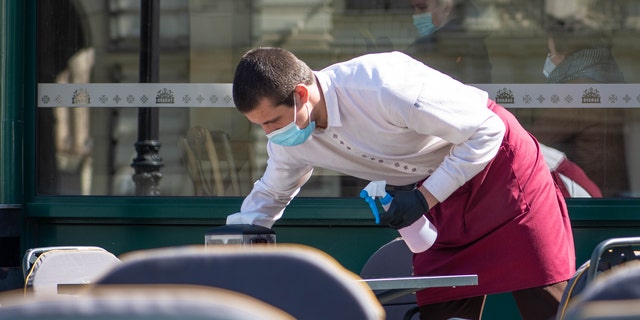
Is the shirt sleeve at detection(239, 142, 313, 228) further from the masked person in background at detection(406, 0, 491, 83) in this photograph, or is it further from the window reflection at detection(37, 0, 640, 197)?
the masked person in background at detection(406, 0, 491, 83)

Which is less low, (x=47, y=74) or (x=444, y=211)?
(x=47, y=74)

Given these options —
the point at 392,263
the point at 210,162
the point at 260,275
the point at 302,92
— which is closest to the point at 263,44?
the point at 210,162

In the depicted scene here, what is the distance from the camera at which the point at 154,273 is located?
2.30 metres

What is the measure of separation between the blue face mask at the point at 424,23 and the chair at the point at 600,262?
111 inches

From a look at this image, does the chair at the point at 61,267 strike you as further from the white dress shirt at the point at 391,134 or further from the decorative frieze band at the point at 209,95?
the decorative frieze band at the point at 209,95

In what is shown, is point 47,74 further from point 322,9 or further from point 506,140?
point 506,140

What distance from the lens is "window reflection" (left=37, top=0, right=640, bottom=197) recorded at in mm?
6141

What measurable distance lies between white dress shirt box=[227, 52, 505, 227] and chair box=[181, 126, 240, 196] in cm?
217

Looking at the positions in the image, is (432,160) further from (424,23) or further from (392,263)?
(424,23)

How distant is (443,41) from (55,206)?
7.74 ft

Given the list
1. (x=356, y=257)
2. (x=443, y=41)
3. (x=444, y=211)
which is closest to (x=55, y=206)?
(x=356, y=257)

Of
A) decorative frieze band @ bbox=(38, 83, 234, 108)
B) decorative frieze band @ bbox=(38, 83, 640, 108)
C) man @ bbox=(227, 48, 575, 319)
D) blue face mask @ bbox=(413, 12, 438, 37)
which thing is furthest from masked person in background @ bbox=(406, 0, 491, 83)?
man @ bbox=(227, 48, 575, 319)

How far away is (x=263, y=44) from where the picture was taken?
6312mm

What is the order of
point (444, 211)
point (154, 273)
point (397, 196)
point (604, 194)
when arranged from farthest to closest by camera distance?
point (604, 194) < point (444, 211) < point (397, 196) < point (154, 273)
